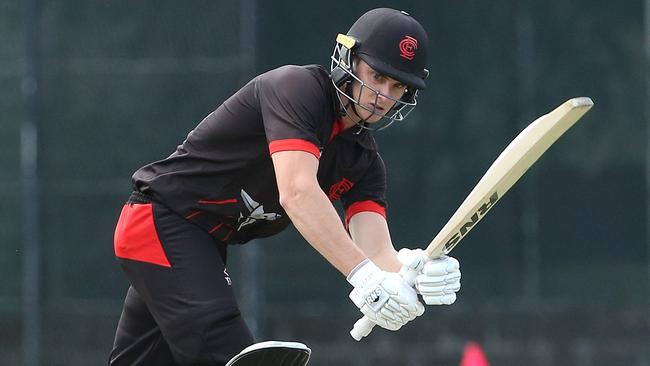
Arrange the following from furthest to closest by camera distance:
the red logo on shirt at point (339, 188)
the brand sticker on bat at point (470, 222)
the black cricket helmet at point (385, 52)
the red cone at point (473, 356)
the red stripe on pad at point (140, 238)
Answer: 1. the red cone at point (473, 356)
2. the red logo on shirt at point (339, 188)
3. the red stripe on pad at point (140, 238)
4. the black cricket helmet at point (385, 52)
5. the brand sticker on bat at point (470, 222)

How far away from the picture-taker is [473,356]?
831cm

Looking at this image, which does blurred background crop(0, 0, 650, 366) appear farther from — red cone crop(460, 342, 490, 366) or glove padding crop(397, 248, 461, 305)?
glove padding crop(397, 248, 461, 305)

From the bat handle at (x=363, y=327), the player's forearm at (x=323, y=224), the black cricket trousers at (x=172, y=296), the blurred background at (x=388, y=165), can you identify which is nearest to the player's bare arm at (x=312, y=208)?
the player's forearm at (x=323, y=224)

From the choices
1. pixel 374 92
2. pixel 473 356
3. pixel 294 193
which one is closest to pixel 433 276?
pixel 294 193

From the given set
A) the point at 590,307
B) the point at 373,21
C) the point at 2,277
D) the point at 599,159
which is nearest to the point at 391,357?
the point at 590,307

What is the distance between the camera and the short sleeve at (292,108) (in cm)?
459

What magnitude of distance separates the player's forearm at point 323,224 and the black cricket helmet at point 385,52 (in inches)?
17.6

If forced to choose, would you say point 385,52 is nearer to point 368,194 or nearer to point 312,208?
point 312,208

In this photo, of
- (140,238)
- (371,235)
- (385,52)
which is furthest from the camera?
(371,235)

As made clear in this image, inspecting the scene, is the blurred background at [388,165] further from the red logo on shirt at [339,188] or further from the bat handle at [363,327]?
the bat handle at [363,327]

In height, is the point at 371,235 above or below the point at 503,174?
below

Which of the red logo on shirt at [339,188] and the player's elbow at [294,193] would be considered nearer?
the player's elbow at [294,193]

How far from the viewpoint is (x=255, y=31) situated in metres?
8.52

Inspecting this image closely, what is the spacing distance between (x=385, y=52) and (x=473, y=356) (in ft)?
12.9
